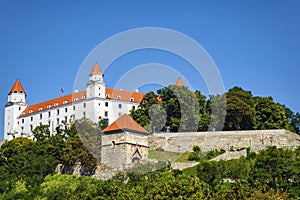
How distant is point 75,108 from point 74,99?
5.13ft

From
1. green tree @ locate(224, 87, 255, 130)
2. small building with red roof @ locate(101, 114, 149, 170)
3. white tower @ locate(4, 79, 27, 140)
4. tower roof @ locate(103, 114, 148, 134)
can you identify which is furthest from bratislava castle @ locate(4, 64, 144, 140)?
small building with red roof @ locate(101, 114, 149, 170)

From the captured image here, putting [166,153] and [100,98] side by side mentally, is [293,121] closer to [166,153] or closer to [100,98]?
[166,153]

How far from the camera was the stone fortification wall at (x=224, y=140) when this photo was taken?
56812 mm

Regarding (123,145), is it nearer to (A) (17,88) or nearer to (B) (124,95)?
(B) (124,95)

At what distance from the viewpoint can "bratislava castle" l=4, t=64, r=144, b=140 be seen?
80.5m

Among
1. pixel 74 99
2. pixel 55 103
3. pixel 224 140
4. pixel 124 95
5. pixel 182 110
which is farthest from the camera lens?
pixel 55 103

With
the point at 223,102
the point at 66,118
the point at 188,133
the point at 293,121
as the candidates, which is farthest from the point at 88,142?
the point at 66,118

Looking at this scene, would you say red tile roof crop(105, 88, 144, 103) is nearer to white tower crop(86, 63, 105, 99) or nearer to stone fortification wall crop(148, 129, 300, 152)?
white tower crop(86, 63, 105, 99)

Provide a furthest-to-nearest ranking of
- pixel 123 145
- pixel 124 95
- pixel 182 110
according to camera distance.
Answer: pixel 124 95
pixel 182 110
pixel 123 145

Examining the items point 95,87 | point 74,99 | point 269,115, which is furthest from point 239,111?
point 74,99

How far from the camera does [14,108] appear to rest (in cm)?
9269

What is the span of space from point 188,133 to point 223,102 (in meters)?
4.87

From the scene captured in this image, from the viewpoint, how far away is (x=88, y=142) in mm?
56906

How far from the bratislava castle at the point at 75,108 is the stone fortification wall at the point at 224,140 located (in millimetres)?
16162
